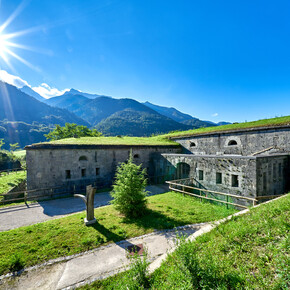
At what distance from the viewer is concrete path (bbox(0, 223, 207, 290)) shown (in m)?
4.42

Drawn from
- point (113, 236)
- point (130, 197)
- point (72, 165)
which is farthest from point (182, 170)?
point (72, 165)

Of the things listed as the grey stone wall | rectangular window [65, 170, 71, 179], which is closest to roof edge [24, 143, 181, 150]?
rectangular window [65, 170, 71, 179]

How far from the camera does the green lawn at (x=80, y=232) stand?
5570mm

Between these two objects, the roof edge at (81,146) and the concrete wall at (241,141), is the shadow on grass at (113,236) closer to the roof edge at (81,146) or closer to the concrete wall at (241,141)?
the roof edge at (81,146)

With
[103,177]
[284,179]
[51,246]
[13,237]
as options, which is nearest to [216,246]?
[51,246]

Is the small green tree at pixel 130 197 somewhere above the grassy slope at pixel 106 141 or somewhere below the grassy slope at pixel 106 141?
below

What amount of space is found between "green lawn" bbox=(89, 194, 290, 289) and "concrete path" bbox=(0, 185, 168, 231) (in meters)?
7.00

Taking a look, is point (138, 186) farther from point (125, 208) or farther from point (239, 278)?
point (239, 278)

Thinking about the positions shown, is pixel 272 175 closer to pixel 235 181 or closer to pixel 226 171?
pixel 235 181

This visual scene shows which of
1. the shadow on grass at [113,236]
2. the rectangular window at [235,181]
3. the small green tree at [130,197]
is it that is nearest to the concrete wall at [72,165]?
the small green tree at [130,197]

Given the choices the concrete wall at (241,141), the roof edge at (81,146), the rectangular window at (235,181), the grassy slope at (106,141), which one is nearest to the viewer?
the rectangular window at (235,181)

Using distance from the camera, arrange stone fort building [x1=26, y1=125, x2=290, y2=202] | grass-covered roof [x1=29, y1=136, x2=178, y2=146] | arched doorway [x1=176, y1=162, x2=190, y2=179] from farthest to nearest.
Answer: grass-covered roof [x1=29, y1=136, x2=178, y2=146] < arched doorway [x1=176, y1=162, x2=190, y2=179] < stone fort building [x1=26, y1=125, x2=290, y2=202]

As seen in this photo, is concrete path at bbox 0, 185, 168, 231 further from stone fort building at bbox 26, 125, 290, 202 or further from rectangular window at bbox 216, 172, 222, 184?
rectangular window at bbox 216, 172, 222, 184

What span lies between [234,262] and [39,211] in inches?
462
